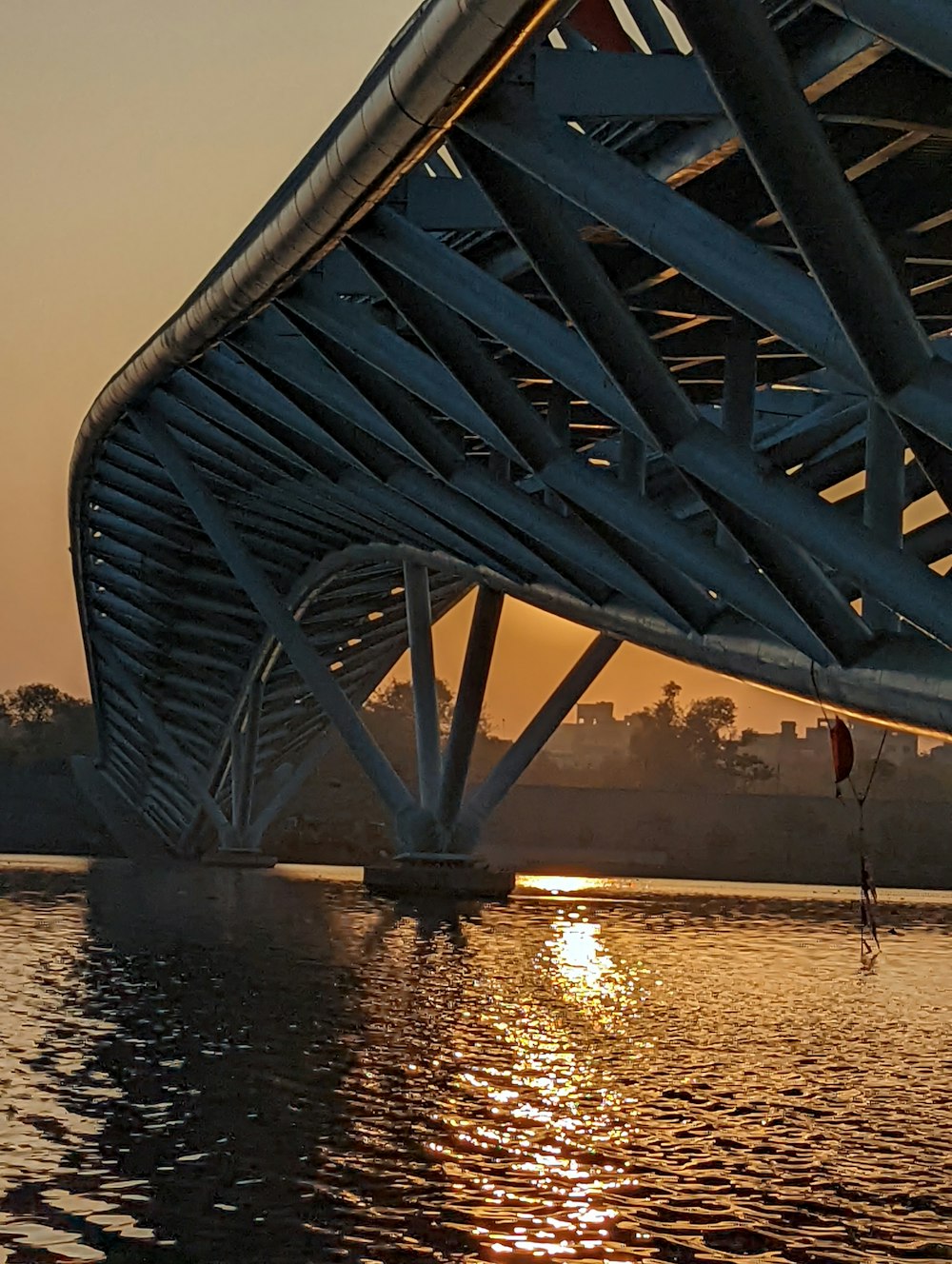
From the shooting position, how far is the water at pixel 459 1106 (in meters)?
9.75

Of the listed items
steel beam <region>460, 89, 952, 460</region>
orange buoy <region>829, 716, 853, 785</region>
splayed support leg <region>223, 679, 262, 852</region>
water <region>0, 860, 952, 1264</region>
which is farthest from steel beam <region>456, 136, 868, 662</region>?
splayed support leg <region>223, 679, 262, 852</region>

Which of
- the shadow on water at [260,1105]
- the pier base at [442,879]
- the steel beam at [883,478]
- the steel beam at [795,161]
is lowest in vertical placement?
the shadow on water at [260,1105]

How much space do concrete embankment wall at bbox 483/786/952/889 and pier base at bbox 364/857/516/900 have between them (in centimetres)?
9428

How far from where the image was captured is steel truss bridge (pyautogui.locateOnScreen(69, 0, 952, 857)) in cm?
1084

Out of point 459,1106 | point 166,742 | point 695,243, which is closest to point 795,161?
point 695,243

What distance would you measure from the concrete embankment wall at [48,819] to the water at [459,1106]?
104296 mm

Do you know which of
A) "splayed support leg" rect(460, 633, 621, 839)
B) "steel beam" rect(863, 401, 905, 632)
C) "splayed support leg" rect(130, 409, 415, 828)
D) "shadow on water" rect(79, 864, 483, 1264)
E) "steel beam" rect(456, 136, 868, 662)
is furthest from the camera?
"splayed support leg" rect(460, 633, 621, 839)

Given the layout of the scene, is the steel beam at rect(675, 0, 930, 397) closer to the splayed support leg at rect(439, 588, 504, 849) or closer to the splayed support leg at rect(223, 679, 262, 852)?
the splayed support leg at rect(439, 588, 504, 849)

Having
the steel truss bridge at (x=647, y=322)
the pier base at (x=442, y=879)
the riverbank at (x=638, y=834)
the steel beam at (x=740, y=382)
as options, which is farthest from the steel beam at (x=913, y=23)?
the riverbank at (x=638, y=834)

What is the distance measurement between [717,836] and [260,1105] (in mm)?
144936

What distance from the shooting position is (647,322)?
18.9 m

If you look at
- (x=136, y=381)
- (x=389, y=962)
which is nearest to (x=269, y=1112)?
(x=389, y=962)

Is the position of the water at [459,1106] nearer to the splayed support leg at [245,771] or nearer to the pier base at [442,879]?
the pier base at [442,879]

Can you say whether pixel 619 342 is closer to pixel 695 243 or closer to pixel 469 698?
pixel 695 243
